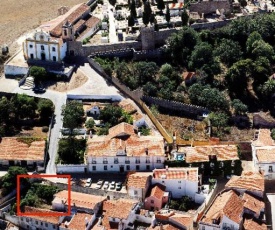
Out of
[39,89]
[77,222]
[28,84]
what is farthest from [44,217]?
[28,84]

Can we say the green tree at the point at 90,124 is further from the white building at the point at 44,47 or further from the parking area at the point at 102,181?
the white building at the point at 44,47

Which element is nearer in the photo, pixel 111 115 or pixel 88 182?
pixel 88 182

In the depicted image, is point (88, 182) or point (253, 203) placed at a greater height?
point (88, 182)

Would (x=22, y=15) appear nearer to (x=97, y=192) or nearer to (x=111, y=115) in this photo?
(x=111, y=115)

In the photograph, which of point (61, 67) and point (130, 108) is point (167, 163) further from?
point (61, 67)

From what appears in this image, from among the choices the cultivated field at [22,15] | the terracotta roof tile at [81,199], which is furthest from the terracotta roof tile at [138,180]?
the cultivated field at [22,15]

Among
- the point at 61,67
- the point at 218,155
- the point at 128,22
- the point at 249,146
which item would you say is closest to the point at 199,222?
the point at 218,155
